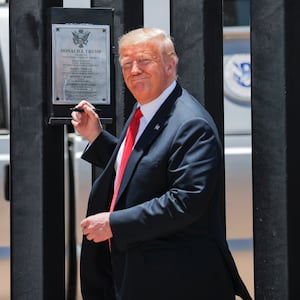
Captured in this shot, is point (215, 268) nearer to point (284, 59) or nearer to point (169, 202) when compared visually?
point (169, 202)

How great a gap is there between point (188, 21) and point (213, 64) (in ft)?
0.57

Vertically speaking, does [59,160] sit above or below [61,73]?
below

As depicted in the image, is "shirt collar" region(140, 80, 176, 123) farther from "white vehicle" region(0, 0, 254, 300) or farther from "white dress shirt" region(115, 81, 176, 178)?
"white vehicle" region(0, 0, 254, 300)

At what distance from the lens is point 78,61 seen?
2646 millimetres

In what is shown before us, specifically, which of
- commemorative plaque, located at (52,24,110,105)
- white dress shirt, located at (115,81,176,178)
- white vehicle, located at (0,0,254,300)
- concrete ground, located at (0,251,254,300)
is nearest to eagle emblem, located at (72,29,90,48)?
commemorative plaque, located at (52,24,110,105)

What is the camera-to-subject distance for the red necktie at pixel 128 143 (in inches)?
95.2

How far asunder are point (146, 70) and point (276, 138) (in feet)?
1.95

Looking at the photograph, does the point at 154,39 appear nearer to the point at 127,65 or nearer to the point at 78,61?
the point at 127,65

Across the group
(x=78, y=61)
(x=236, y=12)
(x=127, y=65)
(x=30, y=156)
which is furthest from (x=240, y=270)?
(x=236, y=12)

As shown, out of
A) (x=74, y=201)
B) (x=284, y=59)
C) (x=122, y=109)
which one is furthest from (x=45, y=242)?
(x=74, y=201)

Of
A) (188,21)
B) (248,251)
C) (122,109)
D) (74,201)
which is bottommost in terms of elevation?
(248,251)

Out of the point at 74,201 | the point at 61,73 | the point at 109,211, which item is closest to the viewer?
the point at 109,211

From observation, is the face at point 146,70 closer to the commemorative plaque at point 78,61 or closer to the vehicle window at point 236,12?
the commemorative plaque at point 78,61

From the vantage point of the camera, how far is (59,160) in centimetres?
277
